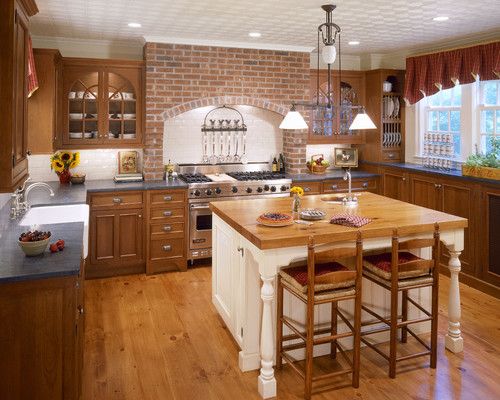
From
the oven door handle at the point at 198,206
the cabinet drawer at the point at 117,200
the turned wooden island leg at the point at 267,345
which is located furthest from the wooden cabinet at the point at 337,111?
the turned wooden island leg at the point at 267,345

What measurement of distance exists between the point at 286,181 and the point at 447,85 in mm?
2226

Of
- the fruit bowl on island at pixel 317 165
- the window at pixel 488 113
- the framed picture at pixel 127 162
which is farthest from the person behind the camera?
the fruit bowl on island at pixel 317 165

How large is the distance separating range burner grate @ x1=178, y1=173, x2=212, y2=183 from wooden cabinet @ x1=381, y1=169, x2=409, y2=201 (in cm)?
247

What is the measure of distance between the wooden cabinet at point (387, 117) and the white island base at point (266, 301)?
3262mm

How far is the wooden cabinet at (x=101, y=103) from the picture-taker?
5410 millimetres

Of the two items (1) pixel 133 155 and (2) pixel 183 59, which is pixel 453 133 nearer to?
(2) pixel 183 59

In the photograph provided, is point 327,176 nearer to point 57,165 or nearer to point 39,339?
point 57,165

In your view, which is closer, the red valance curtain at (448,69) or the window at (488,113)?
the red valance curtain at (448,69)

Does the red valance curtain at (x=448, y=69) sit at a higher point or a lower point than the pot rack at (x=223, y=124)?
higher

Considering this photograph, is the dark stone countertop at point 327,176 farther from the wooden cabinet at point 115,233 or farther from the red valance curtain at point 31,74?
the red valance curtain at point 31,74

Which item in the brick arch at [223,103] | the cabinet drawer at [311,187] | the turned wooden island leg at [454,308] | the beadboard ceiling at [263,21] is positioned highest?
the beadboard ceiling at [263,21]

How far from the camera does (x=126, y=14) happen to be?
4.38 metres

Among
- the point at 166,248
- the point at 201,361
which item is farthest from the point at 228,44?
the point at 201,361

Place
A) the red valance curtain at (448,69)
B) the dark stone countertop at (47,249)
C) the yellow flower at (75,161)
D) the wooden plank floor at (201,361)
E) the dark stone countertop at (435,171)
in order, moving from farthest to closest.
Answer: the yellow flower at (75,161) → the red valance curtain at (448,69) → the dark stone countertop at (435,171) → the wooden plank floor at (201,361) → the dark stone countertop at (47,249)
